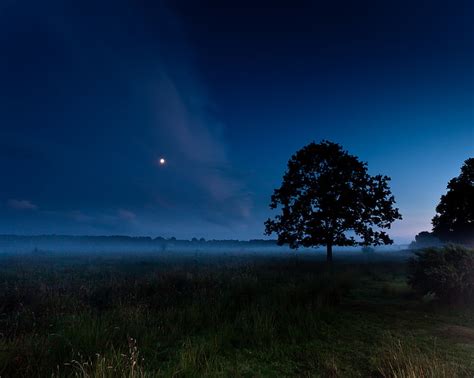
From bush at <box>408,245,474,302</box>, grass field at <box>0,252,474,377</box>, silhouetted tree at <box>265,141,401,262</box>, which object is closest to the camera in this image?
grass field at <box>0,252,474,377</box>

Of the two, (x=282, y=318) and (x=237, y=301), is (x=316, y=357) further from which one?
(x=237, y=301)

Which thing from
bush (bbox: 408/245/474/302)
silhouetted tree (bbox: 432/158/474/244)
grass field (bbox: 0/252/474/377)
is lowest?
grass field (bbox: 0/252/474/377)

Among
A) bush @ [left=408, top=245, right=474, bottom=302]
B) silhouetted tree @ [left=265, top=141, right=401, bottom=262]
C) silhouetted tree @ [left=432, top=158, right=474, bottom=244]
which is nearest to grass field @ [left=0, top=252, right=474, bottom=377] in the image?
bush @ [left=408, top=245, right=474, bottom=302]

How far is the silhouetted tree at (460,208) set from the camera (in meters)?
30.3

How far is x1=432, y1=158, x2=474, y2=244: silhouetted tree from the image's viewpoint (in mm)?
30328

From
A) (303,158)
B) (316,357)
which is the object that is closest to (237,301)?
(316,357)

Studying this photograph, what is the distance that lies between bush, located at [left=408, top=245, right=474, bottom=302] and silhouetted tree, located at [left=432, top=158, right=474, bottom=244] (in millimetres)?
25070

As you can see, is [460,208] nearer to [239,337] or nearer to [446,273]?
[446,273]

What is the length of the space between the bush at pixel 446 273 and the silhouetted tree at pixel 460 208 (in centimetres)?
Answer: 2507

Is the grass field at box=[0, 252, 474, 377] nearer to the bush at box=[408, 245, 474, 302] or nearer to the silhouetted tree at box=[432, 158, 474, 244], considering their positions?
the bush at box=[408, 245, 474, 302]

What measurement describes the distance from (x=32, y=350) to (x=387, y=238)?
2367cm

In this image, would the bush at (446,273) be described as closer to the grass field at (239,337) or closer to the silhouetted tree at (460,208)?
the grass field at (239,337)

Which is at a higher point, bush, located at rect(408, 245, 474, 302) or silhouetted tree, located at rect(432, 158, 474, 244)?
silhouetted tree, located at rect(432, 158, 474, 244)

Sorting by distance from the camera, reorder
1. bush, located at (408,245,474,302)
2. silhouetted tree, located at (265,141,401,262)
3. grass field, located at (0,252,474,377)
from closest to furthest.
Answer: grass field, located at (0,252,474,377) < bush, located at (408,245,474,302) < silhouetted tree, located at (265,141,401,262)
